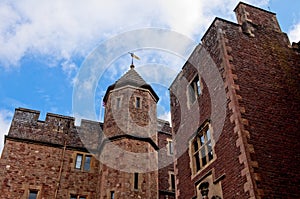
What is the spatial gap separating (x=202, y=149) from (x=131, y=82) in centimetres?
987

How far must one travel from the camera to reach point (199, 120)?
444 inches

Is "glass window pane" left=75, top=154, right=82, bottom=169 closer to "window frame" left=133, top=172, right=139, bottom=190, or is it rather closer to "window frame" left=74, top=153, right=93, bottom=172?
"window frame" left=74, top=153, right=93, bottom=172

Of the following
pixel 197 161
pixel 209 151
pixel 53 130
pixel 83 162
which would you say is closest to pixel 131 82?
pixel 53 130

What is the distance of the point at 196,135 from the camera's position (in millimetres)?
11273

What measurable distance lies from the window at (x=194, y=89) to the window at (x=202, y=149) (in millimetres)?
1560

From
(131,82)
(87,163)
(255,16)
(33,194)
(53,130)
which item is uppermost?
(131,82)

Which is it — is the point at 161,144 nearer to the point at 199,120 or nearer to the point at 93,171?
the point at 93,171

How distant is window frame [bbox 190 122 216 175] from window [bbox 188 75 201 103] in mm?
1545

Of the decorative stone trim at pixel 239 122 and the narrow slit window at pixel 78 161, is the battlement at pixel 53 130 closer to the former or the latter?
the narrow slit window at pixel 78 161

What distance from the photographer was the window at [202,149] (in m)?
10.4

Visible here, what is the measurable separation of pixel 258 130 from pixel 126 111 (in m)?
10.4

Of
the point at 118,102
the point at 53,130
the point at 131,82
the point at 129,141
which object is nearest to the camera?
the point at 129,141

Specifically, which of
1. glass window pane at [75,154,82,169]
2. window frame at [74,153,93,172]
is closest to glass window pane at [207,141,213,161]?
window frame at [74,153,93,172]

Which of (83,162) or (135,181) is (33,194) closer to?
(83,162)
